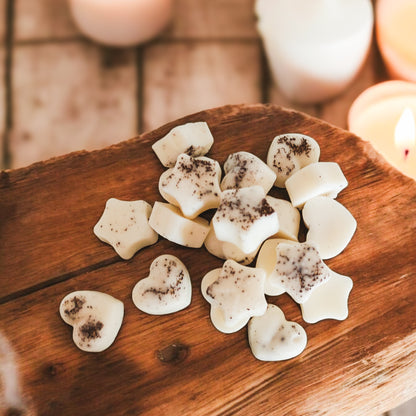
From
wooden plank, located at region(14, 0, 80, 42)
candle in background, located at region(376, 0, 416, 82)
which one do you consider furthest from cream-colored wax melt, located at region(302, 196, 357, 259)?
wooden plank, located at region(14, 0, 80, 42)

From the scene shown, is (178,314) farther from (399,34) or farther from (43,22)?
(43,22)

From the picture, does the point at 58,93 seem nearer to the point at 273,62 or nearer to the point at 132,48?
the point at 132,48

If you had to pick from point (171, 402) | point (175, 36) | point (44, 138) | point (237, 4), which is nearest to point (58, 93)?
point (44, 138)

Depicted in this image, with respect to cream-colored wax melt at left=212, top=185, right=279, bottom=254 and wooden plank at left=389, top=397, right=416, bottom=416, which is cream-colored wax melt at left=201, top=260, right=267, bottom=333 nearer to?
cream-colored wax melt at left=212, top=185, right=279, bottom=254

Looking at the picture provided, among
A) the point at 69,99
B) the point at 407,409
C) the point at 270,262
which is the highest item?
the point at 270,262

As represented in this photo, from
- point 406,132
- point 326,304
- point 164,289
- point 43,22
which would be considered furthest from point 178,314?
point 43,22

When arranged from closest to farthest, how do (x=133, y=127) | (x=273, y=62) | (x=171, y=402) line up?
(x=171, y=402)
(x=273, y=62)
(x=133, y=127)
